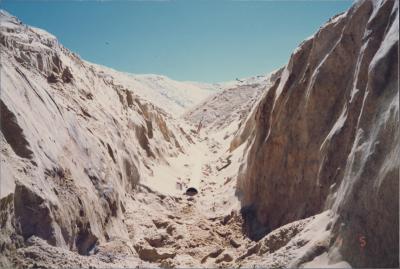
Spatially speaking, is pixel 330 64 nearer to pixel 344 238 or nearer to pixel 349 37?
pixel 349 37

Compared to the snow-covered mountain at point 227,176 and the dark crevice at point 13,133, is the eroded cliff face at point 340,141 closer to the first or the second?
the snow-covered mountain at point 227,176

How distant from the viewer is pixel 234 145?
26.6 meters

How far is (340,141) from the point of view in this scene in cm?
971

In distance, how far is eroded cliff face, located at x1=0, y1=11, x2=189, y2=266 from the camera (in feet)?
28.0

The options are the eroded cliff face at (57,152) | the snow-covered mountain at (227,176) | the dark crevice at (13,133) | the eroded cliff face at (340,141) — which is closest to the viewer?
the eroded cliff face at (340,141)

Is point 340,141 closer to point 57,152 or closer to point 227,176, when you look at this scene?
point 57,152

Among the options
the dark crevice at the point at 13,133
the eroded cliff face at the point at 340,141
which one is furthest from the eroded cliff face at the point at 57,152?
the eroded cliff face at the point at 340,141

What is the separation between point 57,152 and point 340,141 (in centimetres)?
635

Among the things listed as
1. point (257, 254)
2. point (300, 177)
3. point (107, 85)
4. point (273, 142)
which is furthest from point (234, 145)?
point (257, 254)

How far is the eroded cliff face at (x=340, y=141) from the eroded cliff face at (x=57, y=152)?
432 centimetres

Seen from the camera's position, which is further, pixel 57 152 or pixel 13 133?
pixel 57 152

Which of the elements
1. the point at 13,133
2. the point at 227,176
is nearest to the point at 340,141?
the point at 13,133

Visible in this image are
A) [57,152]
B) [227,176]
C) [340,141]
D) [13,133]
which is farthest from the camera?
[227,176]

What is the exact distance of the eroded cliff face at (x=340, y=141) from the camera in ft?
21.7
